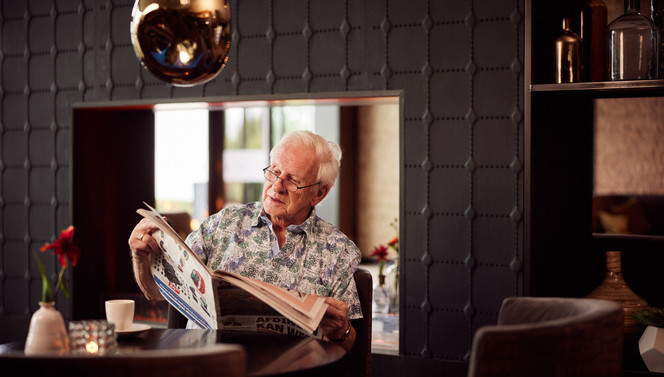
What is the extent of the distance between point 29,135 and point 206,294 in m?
2.81

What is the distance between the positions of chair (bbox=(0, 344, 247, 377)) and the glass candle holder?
1.55ft

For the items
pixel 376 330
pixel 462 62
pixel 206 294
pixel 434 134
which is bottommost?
pixel 376 330

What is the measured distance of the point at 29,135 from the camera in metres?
4.29

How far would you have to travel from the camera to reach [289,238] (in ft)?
8.00

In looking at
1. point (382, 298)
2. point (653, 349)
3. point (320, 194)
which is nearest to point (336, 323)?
point (320, 194)

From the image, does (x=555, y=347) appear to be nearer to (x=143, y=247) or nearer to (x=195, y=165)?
(x=143, y=247)

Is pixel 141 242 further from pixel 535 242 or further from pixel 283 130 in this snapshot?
pixel 283 130

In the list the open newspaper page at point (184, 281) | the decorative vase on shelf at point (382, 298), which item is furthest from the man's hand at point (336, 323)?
the decorative vase on shelf at point (382, 298)

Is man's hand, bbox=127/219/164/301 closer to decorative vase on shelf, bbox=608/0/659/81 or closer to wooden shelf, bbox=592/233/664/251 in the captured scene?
decorative vase on shelf, bbox=608/0/659/81

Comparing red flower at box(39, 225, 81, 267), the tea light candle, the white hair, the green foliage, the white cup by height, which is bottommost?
the green foliage

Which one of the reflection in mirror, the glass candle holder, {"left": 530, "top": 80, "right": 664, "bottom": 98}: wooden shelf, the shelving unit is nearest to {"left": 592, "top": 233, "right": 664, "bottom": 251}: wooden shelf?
the shelving unit

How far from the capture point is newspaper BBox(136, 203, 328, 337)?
1.83m

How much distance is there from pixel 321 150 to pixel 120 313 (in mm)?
951

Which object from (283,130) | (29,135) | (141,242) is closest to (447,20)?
(141,242)
